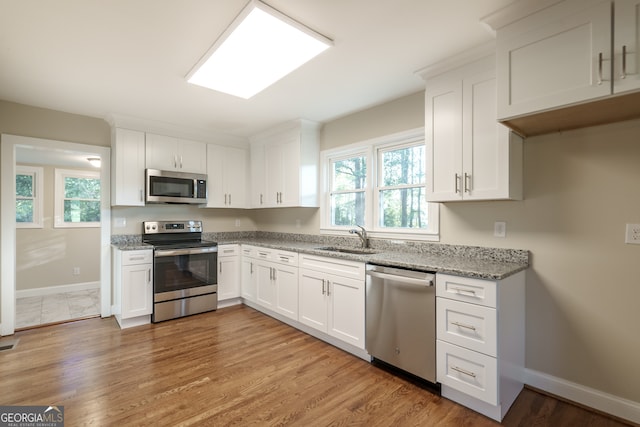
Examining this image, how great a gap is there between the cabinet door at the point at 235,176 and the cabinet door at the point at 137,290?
1.44 metres

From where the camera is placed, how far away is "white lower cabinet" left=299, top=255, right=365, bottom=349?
102 inches

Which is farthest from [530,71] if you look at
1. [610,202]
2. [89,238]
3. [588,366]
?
[89,238]

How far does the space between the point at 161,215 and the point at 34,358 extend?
1930mm

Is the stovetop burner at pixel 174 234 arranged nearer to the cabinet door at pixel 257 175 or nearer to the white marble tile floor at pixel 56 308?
the cabinet door at pixel 257 175

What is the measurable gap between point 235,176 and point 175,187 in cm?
91

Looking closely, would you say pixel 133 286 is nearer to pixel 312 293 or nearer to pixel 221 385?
pixel 221 385

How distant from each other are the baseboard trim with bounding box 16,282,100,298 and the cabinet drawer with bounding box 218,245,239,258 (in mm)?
2899

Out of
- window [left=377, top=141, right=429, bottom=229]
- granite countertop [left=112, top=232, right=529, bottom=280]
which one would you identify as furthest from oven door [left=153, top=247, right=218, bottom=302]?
window [left=377, top=141, right=429, bottom=229]

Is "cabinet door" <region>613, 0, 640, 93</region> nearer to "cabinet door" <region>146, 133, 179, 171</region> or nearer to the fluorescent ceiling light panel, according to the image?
the fluorescent ceiling light panel

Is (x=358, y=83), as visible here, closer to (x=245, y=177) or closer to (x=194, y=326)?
(x=245, y=177)

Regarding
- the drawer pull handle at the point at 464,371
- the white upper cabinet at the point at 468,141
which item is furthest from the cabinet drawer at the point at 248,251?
the drawer pull handle at the point at 464,371

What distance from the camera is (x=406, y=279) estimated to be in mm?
2189

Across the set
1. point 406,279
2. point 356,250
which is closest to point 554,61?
point 406,279

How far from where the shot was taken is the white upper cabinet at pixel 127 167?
354 centimetres
